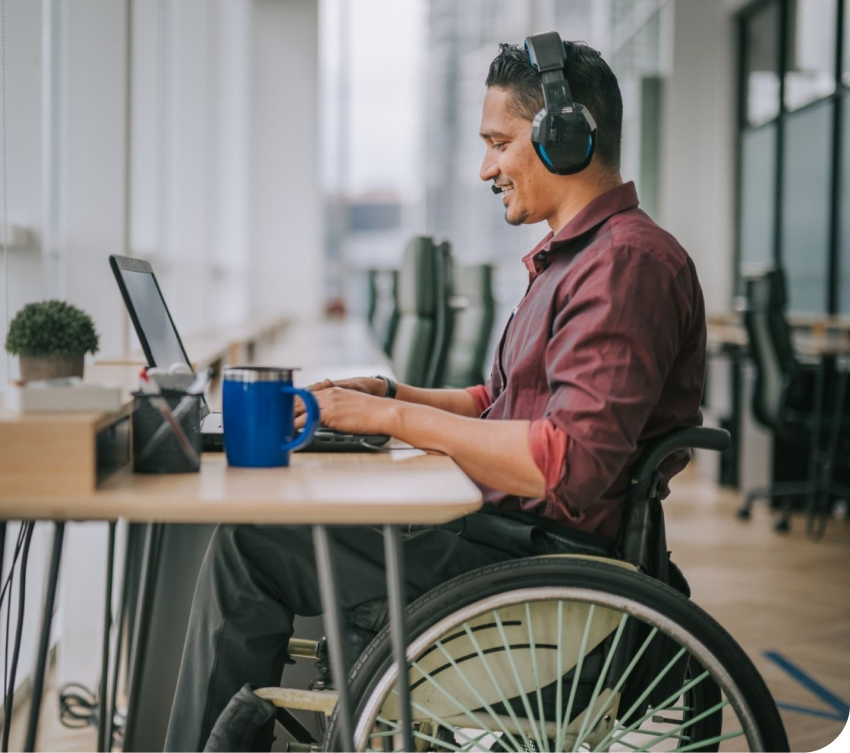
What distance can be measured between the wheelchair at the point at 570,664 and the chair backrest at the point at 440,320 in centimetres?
177

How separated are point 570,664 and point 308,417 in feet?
1.52

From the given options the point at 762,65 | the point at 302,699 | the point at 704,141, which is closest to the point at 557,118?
the point at 302,699

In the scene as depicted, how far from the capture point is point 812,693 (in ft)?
8.39

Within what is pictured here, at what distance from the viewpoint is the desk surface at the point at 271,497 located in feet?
3.32

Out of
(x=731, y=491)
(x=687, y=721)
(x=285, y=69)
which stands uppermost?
(x=285, y=69)

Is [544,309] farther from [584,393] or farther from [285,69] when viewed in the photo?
[285,69]

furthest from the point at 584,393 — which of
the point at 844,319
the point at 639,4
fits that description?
the point at 639,4

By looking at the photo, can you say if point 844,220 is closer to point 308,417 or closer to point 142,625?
point 142,625

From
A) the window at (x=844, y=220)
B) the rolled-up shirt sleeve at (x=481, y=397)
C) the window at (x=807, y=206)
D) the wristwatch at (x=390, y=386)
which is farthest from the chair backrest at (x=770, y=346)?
the wristwatch at (x=390, y=386)

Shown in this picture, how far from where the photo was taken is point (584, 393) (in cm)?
125

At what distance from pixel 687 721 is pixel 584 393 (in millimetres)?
446

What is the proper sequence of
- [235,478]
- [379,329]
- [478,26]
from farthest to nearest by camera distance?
[478,26], [379,329], [235,478]

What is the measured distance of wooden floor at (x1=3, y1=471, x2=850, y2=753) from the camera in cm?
236

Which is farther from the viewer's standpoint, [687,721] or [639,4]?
[639,4]
